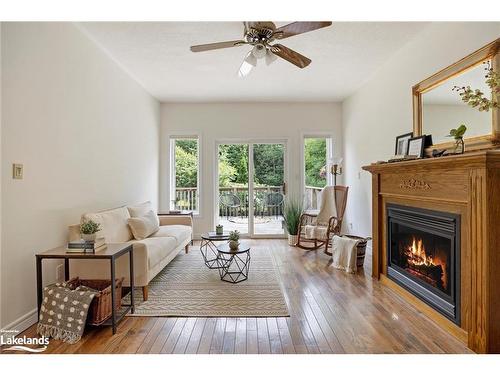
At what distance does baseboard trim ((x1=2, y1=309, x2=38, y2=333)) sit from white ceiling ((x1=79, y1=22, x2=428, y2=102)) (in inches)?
106

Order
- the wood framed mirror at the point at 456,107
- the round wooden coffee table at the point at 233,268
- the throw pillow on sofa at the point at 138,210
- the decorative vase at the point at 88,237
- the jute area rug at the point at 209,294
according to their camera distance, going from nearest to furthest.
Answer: the wood framed mirror at the point at 456,107 < the decorative vase at the point at 88,237 < the jute area rug at the point at 209,294 < the round wooden coffee table at the point at 233,268 < the throw pillow on sofa at the point at 138,210

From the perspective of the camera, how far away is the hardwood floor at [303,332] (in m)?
1.99

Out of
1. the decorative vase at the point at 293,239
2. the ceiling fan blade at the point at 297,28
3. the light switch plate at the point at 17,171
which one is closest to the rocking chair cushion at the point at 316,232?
the decorative vase at the point at 293,239

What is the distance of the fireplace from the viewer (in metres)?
2.22

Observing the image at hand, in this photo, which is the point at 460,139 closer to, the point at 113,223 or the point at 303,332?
the point at 303,332

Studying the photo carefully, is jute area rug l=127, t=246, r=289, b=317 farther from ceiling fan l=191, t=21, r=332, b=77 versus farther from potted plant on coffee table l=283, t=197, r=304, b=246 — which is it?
ceiling fan l=191, t=21, r=332, b=77

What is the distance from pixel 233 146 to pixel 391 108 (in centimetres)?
302

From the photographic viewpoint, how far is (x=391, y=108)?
3.92 meters

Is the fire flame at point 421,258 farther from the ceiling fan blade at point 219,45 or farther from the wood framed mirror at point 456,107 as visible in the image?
the ceiling fan blade at point 219,45

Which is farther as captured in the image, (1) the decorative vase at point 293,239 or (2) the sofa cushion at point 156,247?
(1) the decorative vase at point 293,239

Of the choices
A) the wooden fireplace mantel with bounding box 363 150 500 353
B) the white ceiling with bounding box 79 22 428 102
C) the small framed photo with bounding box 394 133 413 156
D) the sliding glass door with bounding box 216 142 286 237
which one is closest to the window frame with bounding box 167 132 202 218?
the sliding glass door with bounding box 216 142 286 237

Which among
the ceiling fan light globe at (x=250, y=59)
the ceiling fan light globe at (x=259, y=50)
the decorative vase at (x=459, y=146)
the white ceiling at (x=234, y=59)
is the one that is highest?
the white ceiling at (x=234, y=59)

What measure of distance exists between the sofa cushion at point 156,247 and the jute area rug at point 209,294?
313 millimetres
